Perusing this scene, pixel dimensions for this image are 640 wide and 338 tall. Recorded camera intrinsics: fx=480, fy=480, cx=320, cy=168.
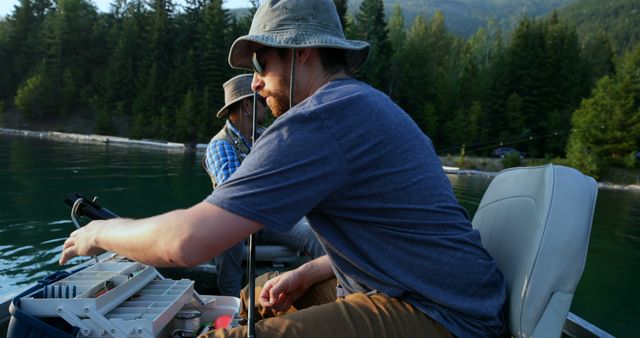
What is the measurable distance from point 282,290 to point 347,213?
35.5 inches

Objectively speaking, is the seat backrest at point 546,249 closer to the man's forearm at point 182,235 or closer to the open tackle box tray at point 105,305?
the man's forearm at point 182,235

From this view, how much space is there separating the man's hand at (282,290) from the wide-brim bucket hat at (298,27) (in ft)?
3.47

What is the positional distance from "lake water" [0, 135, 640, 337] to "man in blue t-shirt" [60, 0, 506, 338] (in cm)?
215

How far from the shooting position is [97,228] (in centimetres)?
169

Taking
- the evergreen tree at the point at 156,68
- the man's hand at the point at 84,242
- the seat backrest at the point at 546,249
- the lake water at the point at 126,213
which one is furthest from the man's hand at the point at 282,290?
the evergreen tree at the point at 156,68

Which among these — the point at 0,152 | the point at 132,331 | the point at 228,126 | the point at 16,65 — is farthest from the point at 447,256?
the point at 16,65

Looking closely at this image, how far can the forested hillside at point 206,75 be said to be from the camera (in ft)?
171

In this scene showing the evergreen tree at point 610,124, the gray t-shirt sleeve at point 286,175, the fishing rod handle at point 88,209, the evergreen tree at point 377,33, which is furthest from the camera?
the evergreen tree at point 377,33

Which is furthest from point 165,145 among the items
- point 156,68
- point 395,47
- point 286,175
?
point 286,175

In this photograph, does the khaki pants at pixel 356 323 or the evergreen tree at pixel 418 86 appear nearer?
the khaki pants at pixel 356 323

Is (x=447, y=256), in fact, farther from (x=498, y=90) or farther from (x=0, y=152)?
(x=498, y=90)

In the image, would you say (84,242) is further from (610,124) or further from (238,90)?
(610,124)

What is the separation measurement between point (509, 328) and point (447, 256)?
40 cm

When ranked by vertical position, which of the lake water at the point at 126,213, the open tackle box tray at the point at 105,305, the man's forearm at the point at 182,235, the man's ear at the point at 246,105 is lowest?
the lake water at the point at 126,213
